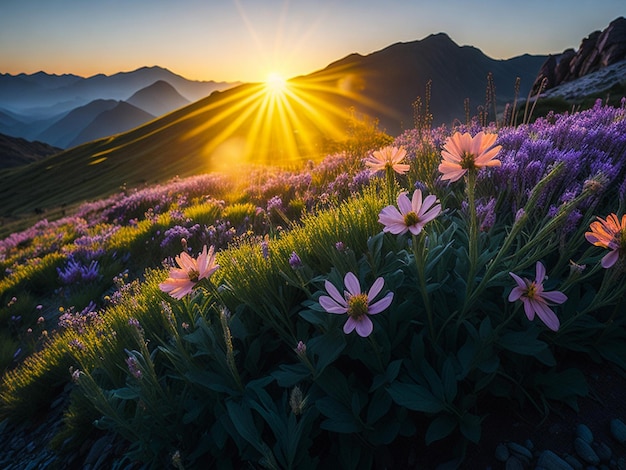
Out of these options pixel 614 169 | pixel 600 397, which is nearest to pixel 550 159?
pixel 614 169

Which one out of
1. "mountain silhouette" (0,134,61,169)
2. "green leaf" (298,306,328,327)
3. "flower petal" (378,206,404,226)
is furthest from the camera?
"mountain silhouette" (0,134,61,169)

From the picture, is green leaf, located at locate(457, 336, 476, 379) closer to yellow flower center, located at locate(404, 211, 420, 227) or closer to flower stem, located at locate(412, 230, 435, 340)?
flower stem, located at locate(412, 230, 435, 340)

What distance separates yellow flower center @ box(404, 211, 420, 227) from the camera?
1583 millimetres

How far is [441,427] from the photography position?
1832mm

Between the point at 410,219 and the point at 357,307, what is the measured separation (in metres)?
0.45

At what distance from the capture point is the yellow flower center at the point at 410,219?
1583 mm

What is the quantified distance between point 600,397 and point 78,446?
3.80m

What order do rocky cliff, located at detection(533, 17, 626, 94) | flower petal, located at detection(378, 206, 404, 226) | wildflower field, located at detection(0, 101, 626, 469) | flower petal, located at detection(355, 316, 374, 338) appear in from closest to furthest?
flower petal, located at detection(355, 316, 374, 338)
flower petal, located at detection(378, 206, 404, 226)
wildflower field, located at detection(0, 101, 626, 469)
rocky cliff, located at detection(533, 17, 626, 94)

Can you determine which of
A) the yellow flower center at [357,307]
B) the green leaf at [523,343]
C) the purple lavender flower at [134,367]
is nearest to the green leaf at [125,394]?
the purple lavender flower at [134,367]

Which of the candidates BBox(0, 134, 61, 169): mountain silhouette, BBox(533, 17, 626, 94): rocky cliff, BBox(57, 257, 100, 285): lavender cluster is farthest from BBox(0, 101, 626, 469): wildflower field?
BBox(0, 134, 61, 169): mountain silhouette

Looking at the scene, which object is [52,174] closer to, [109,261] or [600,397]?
[109,261]

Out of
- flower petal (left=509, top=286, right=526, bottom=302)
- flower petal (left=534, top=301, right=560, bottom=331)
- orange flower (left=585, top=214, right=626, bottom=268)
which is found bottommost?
flower petal (left=534, top=301, right=560, bottom=331)

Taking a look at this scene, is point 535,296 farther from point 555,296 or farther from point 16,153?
point 16,153

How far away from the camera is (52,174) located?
8262 centimetres
